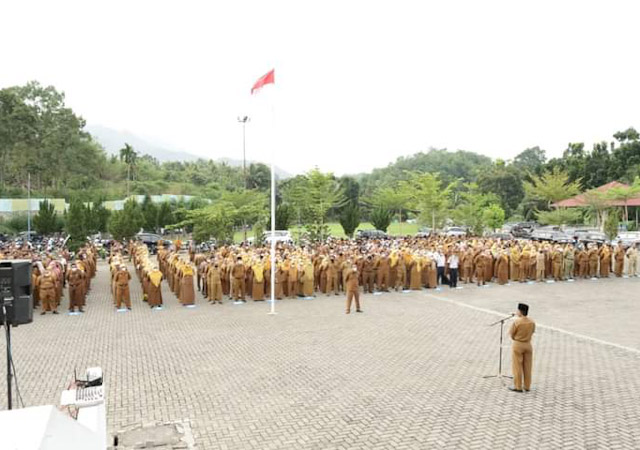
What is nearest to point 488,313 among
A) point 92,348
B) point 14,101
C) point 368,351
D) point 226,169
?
point 368,351

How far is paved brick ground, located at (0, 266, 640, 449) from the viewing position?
23.8 ft

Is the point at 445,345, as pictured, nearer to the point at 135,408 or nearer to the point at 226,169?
the point at 135,408

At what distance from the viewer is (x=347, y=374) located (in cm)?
973

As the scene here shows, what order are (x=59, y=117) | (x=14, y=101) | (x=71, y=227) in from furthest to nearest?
1. (x=59, y=117)
2. (x=14, y=101)
3. (x=71, y=227)

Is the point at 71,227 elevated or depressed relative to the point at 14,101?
depressed

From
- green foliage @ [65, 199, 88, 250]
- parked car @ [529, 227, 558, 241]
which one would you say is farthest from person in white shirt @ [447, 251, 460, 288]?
parked car @ [529, 227, 558, 241]

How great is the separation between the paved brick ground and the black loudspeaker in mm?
2293

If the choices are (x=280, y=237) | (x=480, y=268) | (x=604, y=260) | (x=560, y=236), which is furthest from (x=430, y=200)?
(x=480, y=268)

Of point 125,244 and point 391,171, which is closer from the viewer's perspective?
point 125,244

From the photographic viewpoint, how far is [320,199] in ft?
129

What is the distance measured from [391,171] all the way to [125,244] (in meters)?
77.3

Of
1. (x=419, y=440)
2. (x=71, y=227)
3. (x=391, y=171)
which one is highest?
(x=391, y=171)

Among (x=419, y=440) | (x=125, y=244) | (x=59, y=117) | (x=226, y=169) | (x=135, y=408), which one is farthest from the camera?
(x=226, y=169)

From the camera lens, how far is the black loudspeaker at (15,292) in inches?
244
